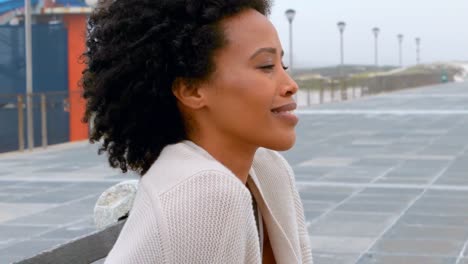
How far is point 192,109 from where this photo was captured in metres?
1.79

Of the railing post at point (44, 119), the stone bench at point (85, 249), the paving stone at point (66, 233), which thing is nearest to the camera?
the stone bench at point (85, 249)

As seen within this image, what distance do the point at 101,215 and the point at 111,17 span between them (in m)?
1.55

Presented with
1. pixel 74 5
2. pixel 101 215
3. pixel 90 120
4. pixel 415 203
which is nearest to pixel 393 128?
pixel 74 5

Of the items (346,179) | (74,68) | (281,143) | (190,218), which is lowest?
(346,179)

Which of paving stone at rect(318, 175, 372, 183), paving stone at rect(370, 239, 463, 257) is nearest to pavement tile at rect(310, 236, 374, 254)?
paving stone at rect(370, 239, 463, 257)

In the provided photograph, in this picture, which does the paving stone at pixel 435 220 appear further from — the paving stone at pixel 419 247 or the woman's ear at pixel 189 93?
the woman's ear at pixel 189 93

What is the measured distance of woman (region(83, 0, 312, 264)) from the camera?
5.22 ft

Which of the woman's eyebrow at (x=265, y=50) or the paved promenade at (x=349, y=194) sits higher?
the woman's eyebrow at (x=265, y=50)

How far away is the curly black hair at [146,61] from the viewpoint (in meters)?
1.74

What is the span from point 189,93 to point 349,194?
950 cm

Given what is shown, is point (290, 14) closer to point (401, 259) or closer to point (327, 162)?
point (327, 162)

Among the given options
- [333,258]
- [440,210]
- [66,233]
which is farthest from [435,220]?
[66,233]

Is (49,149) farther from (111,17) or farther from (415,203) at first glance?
(111,17)

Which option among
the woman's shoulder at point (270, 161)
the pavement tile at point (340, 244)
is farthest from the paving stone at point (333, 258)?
the woman's shoulder at point (270, 161)
